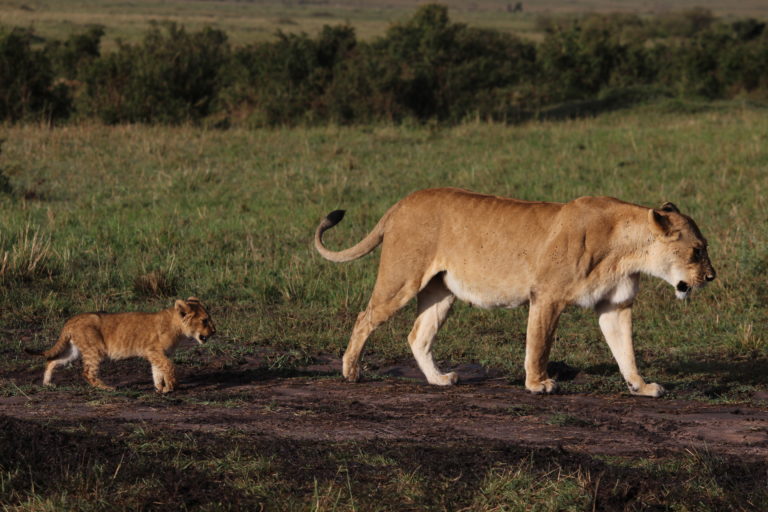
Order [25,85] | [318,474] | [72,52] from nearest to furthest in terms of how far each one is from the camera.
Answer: [318,474] → [25,85] → [72,52]

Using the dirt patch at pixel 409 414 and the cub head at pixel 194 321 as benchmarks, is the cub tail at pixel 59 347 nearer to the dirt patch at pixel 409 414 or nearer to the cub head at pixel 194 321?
the dirt patch at pixel 409 414

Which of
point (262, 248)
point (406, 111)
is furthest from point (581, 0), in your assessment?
point (262, 248)

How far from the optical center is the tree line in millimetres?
18781

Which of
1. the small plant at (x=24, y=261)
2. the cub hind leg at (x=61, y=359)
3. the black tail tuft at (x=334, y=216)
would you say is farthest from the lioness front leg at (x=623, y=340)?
the small plant at (x=24, y=261)

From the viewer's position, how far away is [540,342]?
603cm

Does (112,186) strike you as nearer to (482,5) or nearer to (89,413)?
(89,413)

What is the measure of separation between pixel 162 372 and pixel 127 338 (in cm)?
28

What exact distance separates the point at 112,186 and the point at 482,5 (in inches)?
4507

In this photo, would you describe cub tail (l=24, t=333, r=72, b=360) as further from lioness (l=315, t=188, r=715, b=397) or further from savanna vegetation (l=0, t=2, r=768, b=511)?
lioness (l=315, t=188, r=715, b=397)

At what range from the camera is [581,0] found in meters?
138

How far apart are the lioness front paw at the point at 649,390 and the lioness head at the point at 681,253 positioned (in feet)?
1.75

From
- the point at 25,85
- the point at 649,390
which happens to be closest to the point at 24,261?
the point at 649,390

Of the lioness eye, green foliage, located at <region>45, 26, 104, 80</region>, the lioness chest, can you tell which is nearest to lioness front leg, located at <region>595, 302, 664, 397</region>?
the lioness chest

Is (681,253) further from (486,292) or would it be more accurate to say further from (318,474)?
(318,474)
